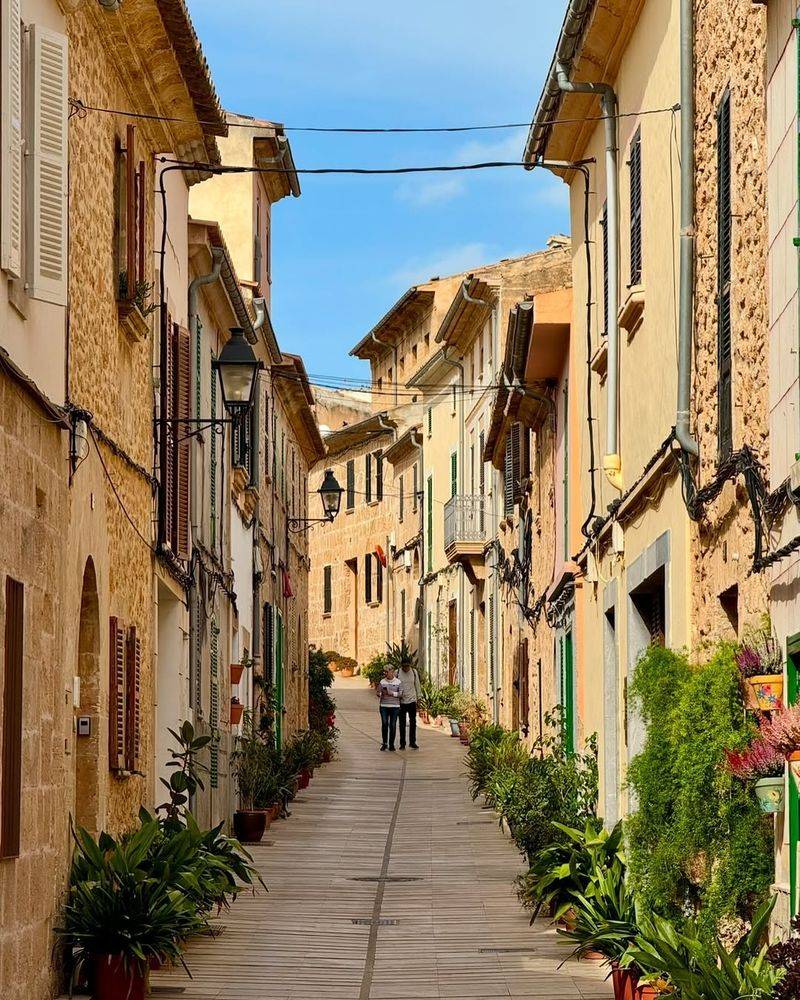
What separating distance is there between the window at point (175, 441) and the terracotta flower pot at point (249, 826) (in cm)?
455

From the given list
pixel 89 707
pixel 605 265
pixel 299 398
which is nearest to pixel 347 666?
pixel 299 398

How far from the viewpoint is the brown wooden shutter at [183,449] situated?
16.6 m

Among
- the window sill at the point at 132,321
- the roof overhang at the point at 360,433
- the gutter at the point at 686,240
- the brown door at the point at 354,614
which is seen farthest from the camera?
the brown door at the point at 354,614

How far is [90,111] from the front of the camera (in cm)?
1223

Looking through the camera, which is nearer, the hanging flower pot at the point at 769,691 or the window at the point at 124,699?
the hanging flower pot at the point at 769,691

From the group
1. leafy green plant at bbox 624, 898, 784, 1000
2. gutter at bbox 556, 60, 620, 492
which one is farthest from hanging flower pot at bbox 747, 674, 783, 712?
gutter at bbox 556, 60, 620, 492

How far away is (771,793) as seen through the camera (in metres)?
8.16

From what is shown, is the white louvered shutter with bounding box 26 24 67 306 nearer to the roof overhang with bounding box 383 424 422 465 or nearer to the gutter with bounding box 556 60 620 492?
the gutter with bounding box 556 60 620 492

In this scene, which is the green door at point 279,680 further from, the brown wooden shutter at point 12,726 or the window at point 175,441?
the brown wooden shutter at point 12,726

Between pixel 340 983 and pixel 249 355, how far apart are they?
5.73 meters

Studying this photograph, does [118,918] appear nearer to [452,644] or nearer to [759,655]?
[759,655]

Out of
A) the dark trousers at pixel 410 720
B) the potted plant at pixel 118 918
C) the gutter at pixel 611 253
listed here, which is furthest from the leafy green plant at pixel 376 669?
the potted plant at pixel 118 918

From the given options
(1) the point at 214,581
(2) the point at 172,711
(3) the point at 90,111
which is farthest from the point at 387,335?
(3) the point at 90,111

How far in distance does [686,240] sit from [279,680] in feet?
63.5
